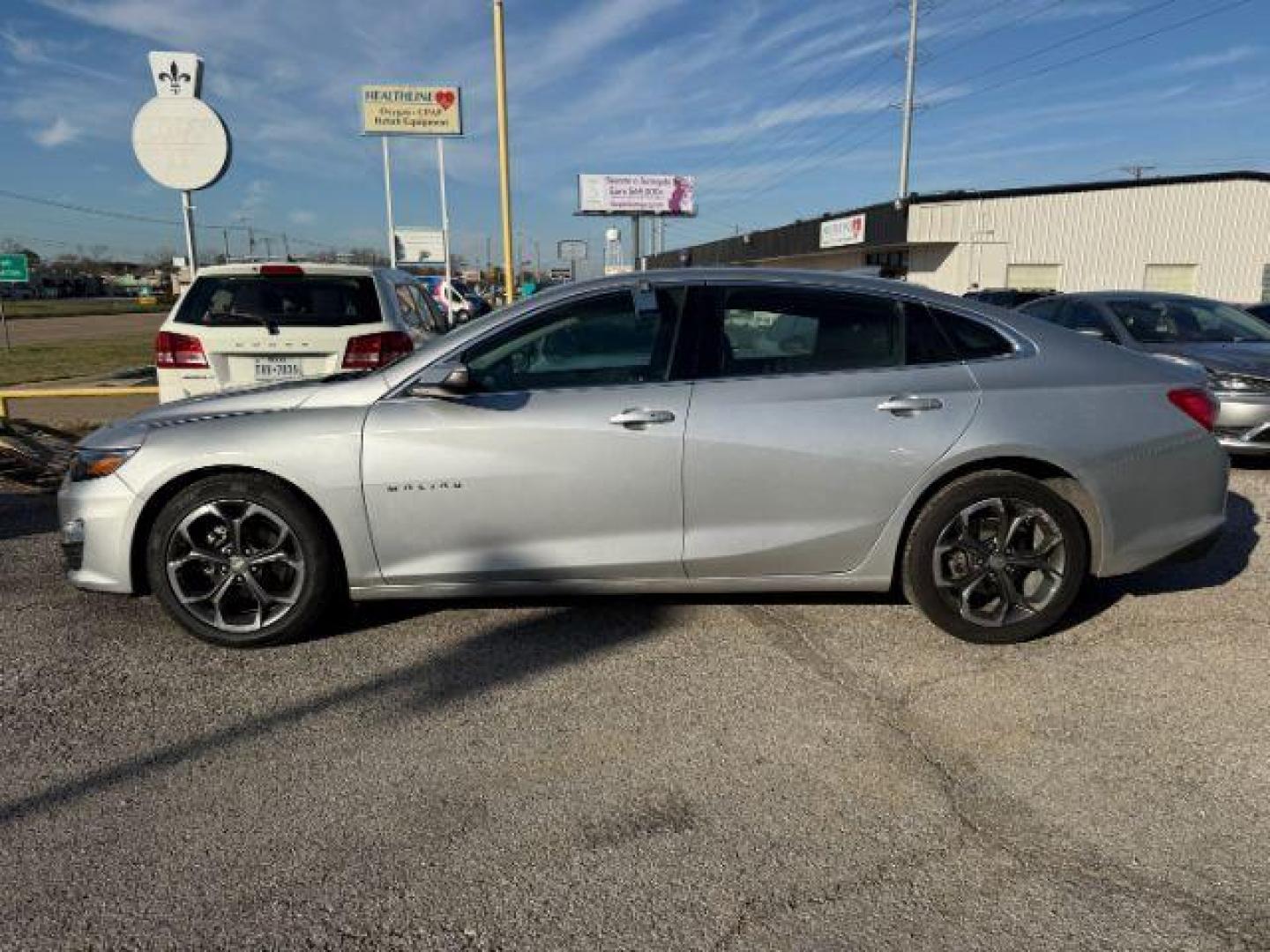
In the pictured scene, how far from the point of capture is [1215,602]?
411cm

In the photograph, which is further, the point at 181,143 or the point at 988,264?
the point at 988,264

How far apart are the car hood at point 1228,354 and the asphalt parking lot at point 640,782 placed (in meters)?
3.61

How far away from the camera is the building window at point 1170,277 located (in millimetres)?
29641

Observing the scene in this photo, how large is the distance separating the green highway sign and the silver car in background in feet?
66.6

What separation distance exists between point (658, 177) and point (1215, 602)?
160 ft

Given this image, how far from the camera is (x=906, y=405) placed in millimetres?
3504

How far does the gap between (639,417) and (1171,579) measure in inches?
119

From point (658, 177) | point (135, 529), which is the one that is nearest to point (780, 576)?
point (135, 529)

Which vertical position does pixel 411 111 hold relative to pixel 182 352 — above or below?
above

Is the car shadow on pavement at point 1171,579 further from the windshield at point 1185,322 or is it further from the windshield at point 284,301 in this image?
the windshield at point 284,301

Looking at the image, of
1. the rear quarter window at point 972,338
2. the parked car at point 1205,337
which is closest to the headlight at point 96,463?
the rear quarter window at point 972,338

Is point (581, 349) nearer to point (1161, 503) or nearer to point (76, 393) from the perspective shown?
point (1161, 503)

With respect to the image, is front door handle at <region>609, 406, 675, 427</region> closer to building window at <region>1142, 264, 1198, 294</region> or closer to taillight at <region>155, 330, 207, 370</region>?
taillight at <region>155, 330, 207, 370</region>

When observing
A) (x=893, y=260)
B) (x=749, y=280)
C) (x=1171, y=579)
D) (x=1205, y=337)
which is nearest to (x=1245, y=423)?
(x=1205, y=337)
